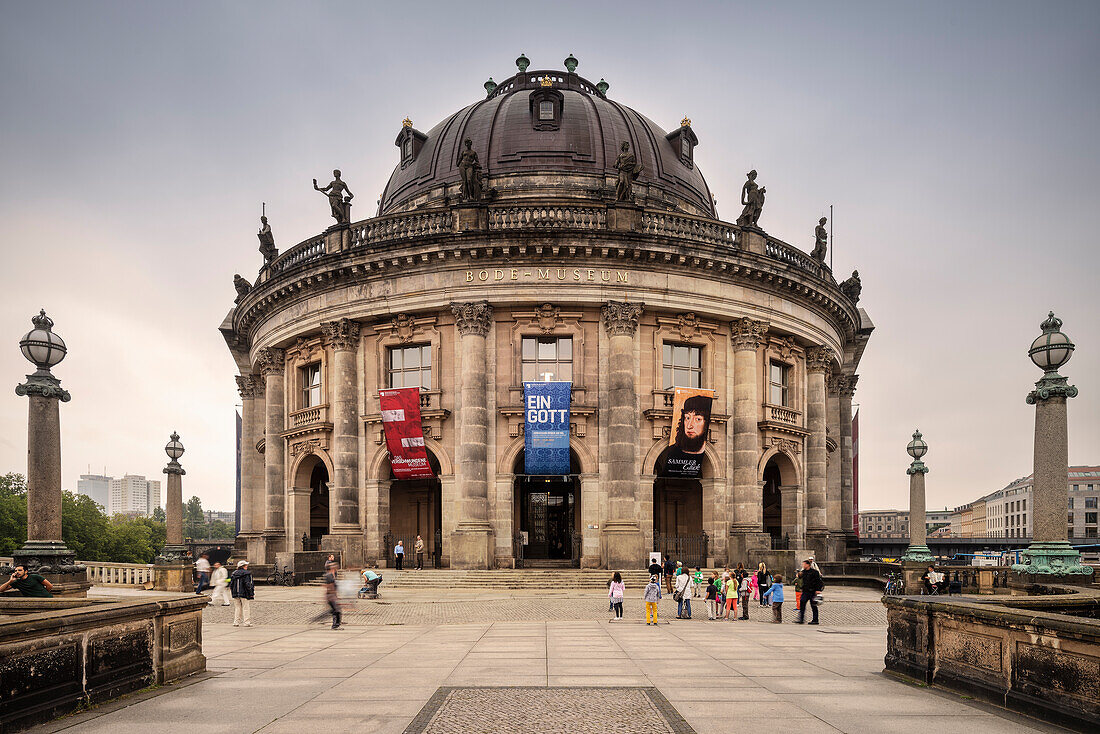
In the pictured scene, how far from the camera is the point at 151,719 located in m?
9.31

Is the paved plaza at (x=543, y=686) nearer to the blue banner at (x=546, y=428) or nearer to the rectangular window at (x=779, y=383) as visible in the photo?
the blue banner at (x=546, y=428)

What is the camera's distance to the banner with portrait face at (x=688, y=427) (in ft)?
107

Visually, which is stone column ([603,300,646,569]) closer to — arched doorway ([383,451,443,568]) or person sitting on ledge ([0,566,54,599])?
arched doorway ([383,451,443,568])

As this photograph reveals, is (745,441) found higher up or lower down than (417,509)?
higher up

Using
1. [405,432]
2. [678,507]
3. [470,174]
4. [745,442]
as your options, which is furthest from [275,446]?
[745,442]

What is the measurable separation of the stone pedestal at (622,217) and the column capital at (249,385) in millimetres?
22244

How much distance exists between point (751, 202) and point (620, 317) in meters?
9.11

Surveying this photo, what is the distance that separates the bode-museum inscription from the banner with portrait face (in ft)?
17.8

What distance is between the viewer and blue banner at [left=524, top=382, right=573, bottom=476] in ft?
105

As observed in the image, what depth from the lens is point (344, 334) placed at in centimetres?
3500

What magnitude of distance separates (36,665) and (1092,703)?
37.0 ft

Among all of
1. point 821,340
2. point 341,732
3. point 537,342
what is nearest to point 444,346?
point 537,342

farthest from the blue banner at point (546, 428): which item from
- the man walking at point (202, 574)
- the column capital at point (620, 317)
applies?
the man walking at point (202, 574)

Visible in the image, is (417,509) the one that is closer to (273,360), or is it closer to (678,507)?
(273,360)
